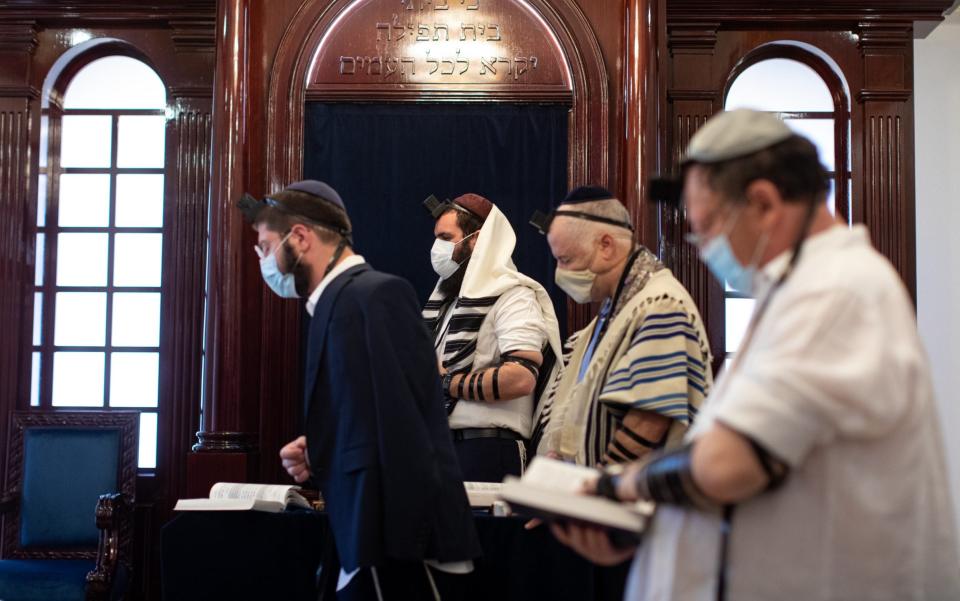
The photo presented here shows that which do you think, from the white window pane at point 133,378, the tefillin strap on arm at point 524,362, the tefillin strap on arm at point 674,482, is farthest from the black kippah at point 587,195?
the white window pane at point 133,378

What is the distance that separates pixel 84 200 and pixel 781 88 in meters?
3.49

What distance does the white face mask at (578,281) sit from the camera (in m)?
2.70

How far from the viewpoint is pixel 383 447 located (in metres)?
1.91

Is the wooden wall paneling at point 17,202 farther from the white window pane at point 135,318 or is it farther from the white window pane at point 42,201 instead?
the white window pane at point 135,318

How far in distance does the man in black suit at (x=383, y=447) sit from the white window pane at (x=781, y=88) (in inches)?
125

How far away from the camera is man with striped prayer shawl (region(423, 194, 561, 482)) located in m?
3.17

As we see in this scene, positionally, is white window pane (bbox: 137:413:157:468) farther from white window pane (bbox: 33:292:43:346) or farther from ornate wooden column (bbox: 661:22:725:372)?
ornate wooden column (bbox: 661:22:725:372)

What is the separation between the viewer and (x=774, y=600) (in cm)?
124

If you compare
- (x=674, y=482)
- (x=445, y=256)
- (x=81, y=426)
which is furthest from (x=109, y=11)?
(x=674, y=482)

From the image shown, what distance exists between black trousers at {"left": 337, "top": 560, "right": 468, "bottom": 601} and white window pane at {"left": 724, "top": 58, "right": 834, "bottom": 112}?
11.2 ft

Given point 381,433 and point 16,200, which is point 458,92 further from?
point 381,433

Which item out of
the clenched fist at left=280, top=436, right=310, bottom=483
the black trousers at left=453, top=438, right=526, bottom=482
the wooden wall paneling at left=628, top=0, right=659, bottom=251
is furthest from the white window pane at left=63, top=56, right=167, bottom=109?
the clenched fist at left=280, top=436, right=310, bottom=483

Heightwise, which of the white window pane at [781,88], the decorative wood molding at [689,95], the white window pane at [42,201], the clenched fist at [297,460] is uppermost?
the white window pane at [781,88]

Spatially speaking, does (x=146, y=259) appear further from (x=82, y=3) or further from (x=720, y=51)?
(x=720, y=51)
